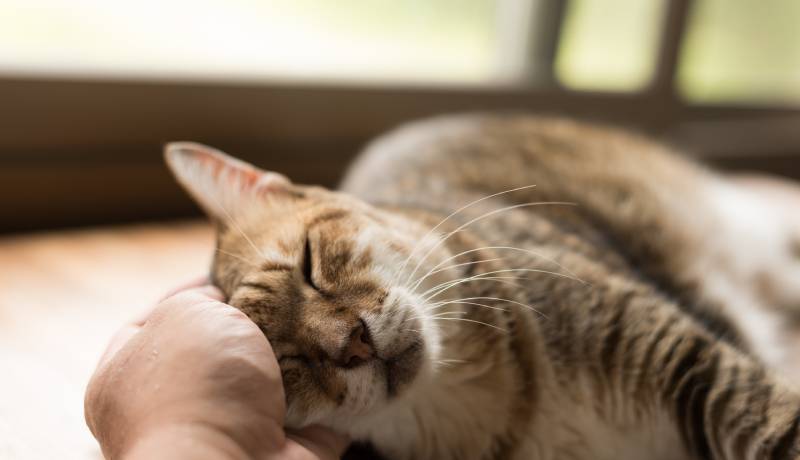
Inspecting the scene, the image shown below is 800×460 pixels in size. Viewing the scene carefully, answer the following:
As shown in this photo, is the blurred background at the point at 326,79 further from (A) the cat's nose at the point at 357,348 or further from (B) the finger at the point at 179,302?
(A) the cat's nose at the point at 357,348

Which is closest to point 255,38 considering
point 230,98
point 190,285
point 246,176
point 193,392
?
point 230,98

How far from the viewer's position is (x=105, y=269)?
8.04 ft

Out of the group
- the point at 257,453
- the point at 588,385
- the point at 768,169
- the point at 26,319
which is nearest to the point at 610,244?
the point at 588,385

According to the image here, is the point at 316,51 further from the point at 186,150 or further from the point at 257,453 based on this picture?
the point at 257,453

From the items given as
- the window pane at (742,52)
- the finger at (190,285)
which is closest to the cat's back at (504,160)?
the finger at (190,285)

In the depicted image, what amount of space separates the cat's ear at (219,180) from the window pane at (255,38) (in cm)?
136

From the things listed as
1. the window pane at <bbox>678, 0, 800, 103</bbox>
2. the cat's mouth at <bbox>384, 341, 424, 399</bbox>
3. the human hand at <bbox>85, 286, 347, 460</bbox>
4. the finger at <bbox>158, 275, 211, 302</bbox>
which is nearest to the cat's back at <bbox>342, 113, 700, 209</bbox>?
the finger at <bbox>158, 275, 211, 302</bbox>

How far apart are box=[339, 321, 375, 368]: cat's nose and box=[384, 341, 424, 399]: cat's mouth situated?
1.8 inches

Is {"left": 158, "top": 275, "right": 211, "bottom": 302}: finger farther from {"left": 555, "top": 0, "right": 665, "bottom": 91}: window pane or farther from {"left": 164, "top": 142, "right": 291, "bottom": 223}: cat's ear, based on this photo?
{"left": 555, "top": 0, "right": 665, "bottom": 91}: window pane

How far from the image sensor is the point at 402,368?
51.2 inches

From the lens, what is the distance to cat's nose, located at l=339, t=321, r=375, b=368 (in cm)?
123

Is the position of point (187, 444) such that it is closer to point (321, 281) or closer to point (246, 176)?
point (321, 281)

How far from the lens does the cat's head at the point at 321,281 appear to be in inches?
48.8

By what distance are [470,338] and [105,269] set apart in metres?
1.43
